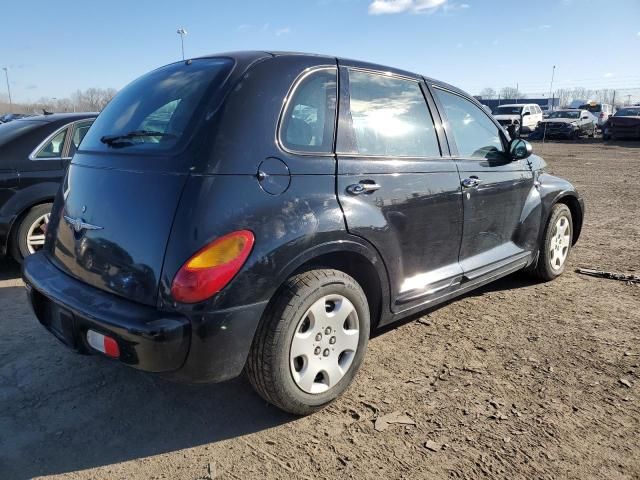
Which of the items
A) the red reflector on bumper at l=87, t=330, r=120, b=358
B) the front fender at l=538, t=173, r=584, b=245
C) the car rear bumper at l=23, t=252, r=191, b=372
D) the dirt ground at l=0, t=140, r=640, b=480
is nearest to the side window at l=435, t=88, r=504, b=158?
the front fender at l=538, t=173, r=584, b=245

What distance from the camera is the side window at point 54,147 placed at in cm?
504

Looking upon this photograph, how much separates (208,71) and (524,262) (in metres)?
2.99

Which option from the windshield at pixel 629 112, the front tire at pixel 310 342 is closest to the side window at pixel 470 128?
the front tire at pixel 310 342

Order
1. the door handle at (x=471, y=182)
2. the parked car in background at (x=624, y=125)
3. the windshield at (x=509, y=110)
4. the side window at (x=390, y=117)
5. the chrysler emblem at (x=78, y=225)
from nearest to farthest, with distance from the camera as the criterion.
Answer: the chrysler emblem at (x=78, y=225)
the side window at (x=390, y=117)
the door handle at (x=471, y=182)
the parked car in background at (x=624, y=125)
the windshield at (x=509, y=110)

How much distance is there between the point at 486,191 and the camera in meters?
3.72

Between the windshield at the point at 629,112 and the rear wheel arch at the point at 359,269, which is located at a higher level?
the windshield at the point at 629,112

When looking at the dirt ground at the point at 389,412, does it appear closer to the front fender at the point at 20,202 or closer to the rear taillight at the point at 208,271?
the rear taillight at the point at 208,271

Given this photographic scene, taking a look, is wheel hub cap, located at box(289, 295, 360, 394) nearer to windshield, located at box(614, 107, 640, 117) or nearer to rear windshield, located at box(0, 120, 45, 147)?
rear windshield, located at box(0, 120, 45, 147)

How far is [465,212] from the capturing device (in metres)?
3.53

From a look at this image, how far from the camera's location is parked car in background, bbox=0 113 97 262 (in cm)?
476

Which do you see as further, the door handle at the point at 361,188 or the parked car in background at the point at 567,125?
the parked car in background at the point at 567,125

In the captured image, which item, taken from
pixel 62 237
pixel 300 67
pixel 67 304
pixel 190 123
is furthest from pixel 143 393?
pixel 300 67

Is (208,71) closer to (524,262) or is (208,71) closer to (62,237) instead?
(62,237)

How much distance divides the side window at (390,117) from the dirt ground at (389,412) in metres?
1.35
